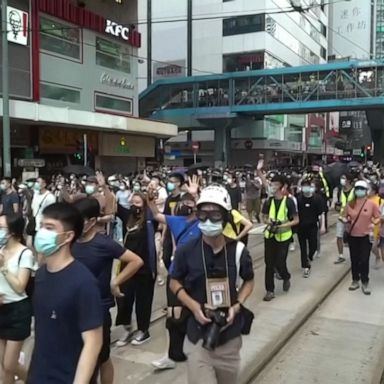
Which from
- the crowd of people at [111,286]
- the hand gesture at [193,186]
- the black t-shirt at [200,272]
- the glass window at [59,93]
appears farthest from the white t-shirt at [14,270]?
the glass window at [59,93]

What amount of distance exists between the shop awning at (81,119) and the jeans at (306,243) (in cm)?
1605

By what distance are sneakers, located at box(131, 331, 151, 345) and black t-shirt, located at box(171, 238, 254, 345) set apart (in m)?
2.61

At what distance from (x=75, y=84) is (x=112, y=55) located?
463 cm

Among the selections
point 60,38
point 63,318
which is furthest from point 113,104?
point 63,318

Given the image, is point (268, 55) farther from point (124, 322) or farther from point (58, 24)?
point (124, 322)

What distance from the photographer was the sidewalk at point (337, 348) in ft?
16.7

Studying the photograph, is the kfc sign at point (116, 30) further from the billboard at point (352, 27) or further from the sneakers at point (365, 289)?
the billboard at point (352, 27)

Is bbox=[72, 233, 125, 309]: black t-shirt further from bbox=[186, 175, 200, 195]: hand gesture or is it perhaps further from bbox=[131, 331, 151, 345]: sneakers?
bbox=[131, 331, 151, 345]: sneakers

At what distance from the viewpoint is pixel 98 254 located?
382 centimetres

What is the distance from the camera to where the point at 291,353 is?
5672 millimetres

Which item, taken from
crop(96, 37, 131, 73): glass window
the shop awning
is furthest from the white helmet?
crop(96, 37, 131, 73): glass window

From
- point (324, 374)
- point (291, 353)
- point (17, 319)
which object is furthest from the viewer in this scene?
point (291, 353)

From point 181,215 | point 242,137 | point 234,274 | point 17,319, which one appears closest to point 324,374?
point 181,215

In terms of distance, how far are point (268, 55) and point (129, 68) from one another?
20.8 metres
